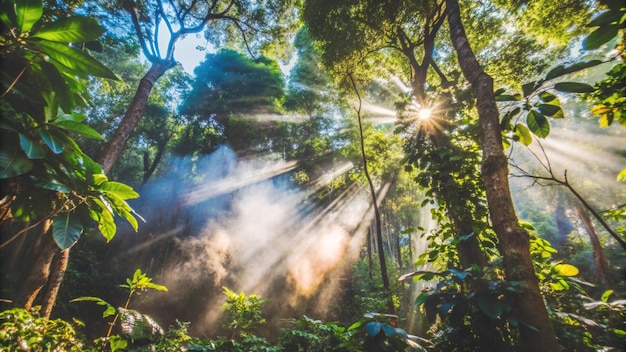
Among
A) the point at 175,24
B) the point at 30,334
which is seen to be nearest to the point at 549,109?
the point at 30,334

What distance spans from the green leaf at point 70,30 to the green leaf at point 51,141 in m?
0.50

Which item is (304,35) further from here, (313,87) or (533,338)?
(533,338)

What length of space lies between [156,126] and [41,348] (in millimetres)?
19400

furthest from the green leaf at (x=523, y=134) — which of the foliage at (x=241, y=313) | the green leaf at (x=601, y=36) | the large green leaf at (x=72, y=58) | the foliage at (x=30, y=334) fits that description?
the foliage at (x=241, y=313)

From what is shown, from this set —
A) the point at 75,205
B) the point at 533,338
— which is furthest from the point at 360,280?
the point at 75,205

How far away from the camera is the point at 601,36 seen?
6.00ft

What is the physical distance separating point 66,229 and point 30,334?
1.04 meters

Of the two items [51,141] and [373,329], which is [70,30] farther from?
[373,329]

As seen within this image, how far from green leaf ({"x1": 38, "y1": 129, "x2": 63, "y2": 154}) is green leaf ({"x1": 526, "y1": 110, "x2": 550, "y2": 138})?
3.81 m

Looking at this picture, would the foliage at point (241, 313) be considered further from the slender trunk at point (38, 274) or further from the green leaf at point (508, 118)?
the green leaf at point (508, 118)

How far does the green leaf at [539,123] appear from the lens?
2.45 meters

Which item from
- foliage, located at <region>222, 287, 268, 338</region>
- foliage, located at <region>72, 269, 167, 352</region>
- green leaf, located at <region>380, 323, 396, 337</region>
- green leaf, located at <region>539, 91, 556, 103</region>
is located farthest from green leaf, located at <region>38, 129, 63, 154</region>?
foliage, located at <region>222, 287, 268, 338</region>

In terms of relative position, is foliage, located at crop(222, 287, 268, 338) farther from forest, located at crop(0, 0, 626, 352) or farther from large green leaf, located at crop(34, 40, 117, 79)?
large green leaf, located at crop(34, 40, 117, 79)

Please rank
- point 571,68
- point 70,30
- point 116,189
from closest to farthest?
1. point 70,30
2. point 116,189
3. point 571,68
